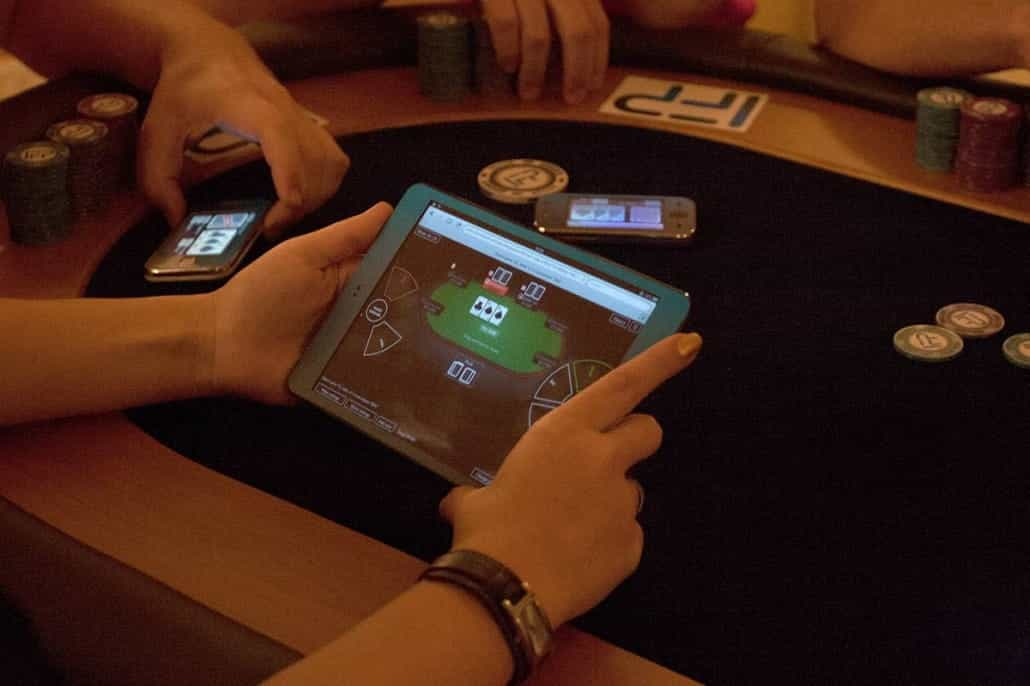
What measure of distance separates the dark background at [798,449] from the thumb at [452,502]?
39 millimetres

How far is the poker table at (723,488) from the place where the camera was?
748 millimetres

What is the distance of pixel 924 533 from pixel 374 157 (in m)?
0.81

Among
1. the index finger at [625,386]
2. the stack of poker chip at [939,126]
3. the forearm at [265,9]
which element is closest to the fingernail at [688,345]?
the index finger at [625,386]

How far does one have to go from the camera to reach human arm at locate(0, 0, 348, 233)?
122 centimetres

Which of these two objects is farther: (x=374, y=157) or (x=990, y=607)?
(x=374, y=157)

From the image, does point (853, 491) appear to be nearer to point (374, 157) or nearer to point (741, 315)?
point (741, 315)

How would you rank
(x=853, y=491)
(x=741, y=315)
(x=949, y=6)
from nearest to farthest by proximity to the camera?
(x=853, y=491)
(x=741, y=315)
(x=949, y=6)

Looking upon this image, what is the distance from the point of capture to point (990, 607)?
2.48ft

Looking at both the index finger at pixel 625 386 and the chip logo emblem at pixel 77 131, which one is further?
the chip logo emblem at pixel 77 131

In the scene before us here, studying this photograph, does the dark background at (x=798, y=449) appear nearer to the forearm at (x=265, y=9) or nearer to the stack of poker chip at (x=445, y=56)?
the stack of poker chip at (x=445, y=56)

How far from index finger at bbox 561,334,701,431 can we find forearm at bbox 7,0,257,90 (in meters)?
0.75

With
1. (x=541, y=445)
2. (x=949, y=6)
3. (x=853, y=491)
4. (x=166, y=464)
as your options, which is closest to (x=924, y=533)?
(x=853, y=491)

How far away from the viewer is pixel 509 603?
2.25ft

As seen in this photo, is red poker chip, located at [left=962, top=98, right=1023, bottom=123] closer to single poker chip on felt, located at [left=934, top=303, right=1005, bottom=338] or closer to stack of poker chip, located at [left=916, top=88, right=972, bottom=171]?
stack of poker chip, located at [left=916, top=88, right=972, bottom=171]
